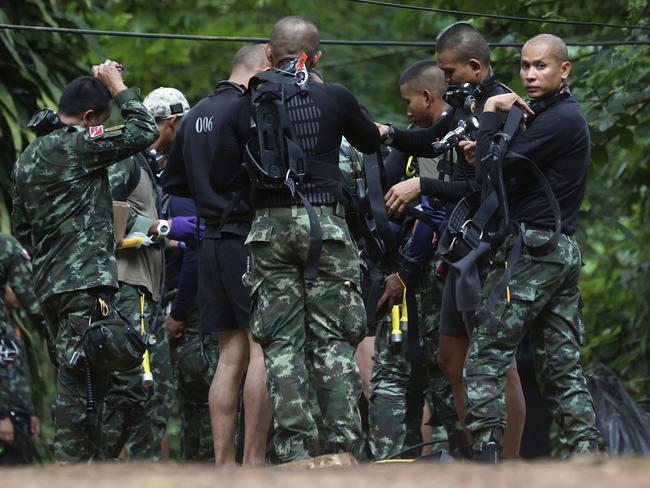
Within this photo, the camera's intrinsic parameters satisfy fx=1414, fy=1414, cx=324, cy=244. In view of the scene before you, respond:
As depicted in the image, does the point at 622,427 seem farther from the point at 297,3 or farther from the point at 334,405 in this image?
the point at 297,3

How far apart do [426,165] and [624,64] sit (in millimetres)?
2321

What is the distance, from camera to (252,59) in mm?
8242

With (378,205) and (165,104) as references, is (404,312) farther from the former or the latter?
(165,104)

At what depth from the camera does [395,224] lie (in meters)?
8.57

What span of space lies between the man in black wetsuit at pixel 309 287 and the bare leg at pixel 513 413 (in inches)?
36.3

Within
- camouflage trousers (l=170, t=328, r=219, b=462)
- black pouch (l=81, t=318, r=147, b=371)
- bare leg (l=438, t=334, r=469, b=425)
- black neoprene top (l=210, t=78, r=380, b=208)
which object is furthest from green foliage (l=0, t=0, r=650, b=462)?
black pouch (l=81, t=318, r=147, b=371)

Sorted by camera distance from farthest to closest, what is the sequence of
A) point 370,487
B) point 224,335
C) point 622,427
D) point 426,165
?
point 622,427
point 426,165
point 224,335
point 370,487

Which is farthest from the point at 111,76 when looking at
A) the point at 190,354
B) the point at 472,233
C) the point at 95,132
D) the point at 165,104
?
the point at 472,233

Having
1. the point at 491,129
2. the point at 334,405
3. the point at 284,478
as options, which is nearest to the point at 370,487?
the point at 284,478

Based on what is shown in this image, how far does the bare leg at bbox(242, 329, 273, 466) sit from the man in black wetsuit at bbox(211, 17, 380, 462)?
1.80ft

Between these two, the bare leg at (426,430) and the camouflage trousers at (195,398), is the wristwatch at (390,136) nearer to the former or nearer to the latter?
the camouflage trousers at (195,398)

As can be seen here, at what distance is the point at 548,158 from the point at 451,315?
40.4 inches

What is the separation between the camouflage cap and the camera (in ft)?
29.7

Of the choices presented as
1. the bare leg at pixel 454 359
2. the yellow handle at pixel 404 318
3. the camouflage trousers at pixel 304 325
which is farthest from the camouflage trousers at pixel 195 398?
the camouflage trousers at pixel 304 325
